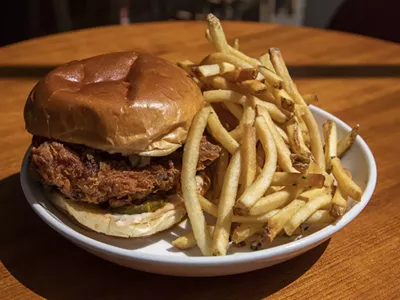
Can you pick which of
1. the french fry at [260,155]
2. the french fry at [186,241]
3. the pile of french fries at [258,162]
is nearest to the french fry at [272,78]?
the pile of french fries at [258,162]

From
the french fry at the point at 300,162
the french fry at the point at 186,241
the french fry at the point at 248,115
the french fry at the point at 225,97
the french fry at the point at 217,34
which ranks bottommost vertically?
the french fry at the point at 186,241

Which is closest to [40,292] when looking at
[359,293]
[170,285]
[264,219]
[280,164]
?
[170,285]

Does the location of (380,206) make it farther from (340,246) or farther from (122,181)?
(122,181)

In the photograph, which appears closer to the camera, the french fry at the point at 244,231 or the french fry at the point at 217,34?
the french fry at the point at 244,231

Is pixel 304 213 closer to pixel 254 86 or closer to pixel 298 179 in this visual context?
pixel 298 179

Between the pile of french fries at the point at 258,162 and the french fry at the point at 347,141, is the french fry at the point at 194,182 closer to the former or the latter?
the pile of french fries at the point at 258,162

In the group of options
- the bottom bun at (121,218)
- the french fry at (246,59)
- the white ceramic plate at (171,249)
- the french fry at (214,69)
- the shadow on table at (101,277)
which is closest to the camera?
the white ceramic plate at (171,249)
